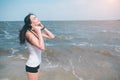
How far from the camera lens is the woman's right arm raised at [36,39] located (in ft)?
7.89

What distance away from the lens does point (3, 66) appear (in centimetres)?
721

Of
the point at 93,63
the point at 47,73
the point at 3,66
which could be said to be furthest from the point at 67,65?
the point at 3,66

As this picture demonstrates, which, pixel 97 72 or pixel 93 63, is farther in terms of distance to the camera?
pixel 93 63

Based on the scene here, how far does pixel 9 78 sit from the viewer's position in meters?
5.69

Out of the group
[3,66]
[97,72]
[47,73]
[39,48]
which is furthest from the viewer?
[3,66]

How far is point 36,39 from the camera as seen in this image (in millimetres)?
2441

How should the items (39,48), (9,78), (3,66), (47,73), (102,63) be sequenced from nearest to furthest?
(39,48), (9,78), (47,73), (3,66), (102,63)

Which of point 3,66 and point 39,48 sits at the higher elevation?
point 39,48

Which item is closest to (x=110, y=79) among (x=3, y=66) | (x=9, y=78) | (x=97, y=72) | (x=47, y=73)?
(x=97, y=72)

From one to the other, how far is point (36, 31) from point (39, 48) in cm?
19

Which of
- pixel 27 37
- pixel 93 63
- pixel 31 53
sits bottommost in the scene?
pixel 93 63

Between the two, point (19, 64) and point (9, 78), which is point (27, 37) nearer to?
point (9, 78)

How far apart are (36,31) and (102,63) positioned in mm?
5808

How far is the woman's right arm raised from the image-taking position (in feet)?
7.89
